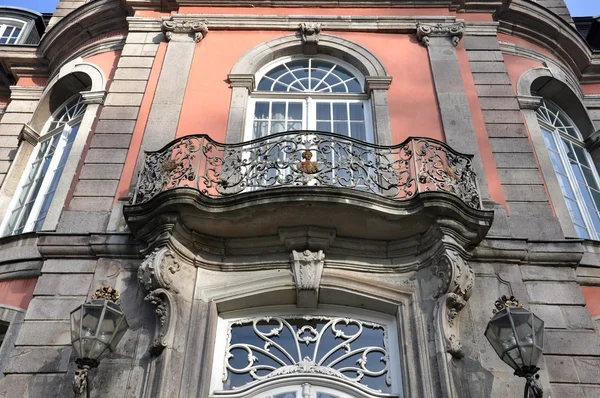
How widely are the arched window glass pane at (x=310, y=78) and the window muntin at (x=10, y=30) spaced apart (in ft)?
22.0

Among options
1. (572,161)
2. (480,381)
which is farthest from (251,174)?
(572,161)

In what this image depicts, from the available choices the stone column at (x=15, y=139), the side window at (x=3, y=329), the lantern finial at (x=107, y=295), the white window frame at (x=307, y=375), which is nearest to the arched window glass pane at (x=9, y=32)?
the stone column at (x=15, y=139)

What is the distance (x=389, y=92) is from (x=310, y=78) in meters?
1.40

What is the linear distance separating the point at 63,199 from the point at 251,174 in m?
2.69

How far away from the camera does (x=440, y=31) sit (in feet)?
32.0

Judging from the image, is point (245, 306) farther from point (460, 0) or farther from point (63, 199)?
point (460, 0)

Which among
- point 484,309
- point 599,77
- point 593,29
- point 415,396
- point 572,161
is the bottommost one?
point 415,396

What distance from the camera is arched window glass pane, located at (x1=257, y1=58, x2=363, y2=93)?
947cm

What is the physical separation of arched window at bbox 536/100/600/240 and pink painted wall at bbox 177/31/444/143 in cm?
211

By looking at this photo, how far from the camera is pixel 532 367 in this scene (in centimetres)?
509

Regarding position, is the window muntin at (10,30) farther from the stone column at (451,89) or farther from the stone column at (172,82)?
the stone column at (451,89)

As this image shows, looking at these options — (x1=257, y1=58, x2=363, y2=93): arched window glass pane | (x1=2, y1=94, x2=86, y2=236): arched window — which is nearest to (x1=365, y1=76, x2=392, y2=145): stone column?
(x1=257, y1=58, x2=363, y2=93): arched window glass pane

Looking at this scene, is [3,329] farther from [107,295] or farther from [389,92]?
[389,92]

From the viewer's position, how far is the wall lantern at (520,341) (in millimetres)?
5094
